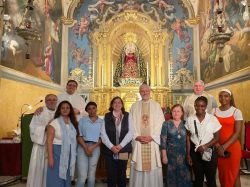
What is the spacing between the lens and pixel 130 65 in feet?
46.2

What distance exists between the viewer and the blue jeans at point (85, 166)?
13.5 ft

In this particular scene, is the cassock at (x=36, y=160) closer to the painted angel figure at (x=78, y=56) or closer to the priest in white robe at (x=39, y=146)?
the priest in white robe at (x=39, y=146)

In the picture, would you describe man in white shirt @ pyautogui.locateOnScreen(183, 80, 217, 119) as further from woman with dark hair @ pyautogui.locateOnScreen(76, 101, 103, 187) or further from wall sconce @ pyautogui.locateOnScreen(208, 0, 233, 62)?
wall sconce @ pyautogui.locateOnScreen(208, 0, 233, 62)

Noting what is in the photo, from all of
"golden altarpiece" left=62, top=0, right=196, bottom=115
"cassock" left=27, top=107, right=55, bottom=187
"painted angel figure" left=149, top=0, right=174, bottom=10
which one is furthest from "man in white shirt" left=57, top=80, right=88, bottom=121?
"painted angel figure" left=149, top=0, right=174, bottom=10

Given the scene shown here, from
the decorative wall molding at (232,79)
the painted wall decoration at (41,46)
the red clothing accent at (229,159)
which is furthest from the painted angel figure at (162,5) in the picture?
the red clothing accent at (229,159)

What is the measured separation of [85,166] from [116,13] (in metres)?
11.6

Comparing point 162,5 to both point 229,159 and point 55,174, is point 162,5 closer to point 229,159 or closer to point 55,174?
point 229,159

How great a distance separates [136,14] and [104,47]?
7.74 feet

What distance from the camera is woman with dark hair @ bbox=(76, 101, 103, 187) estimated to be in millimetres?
4154

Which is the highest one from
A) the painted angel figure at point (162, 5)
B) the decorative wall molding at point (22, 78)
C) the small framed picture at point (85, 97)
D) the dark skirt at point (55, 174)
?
the painted angel figure at point (162, 5)

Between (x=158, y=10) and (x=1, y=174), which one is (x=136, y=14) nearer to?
(x=158, y=10)

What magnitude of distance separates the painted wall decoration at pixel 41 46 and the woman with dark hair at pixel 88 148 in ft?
16.2

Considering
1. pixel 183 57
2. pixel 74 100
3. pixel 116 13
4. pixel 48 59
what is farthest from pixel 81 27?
pixel 74 100

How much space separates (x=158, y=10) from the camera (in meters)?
14.5
